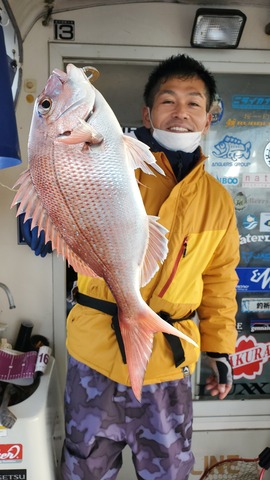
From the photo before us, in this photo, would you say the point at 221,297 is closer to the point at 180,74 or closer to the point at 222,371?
the point at 222,371

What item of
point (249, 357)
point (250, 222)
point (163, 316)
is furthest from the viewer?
point (249, 357)

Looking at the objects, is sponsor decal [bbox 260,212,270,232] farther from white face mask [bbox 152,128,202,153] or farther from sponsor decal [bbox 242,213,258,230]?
white face mask [bbox 152,128,202,153]

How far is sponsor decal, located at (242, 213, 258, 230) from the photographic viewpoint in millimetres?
2727

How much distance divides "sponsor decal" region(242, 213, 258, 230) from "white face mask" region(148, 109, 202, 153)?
4.42 ft

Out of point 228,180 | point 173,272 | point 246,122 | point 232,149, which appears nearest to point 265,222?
point 228,180

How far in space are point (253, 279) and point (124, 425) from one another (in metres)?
Answer: 1.54

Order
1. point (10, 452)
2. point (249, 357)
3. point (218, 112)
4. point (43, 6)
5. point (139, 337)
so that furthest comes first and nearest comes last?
point (249, 357) < point (218, 112) < point (43, 6) < point (10, 452) < point (139, 337)

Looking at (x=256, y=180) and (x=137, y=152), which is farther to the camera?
(x=256, y=180)

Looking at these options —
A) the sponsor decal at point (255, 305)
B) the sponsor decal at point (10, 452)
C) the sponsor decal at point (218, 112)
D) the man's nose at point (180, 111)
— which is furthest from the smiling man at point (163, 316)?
the sponsor decal at point (255, 305)

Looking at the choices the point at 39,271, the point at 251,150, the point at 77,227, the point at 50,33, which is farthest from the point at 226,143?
the point at 77,227

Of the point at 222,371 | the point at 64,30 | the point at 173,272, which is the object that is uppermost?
the point at 64,30

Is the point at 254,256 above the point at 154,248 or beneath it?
beneath

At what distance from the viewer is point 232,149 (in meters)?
2.66

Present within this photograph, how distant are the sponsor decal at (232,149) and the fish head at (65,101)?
1.93m
